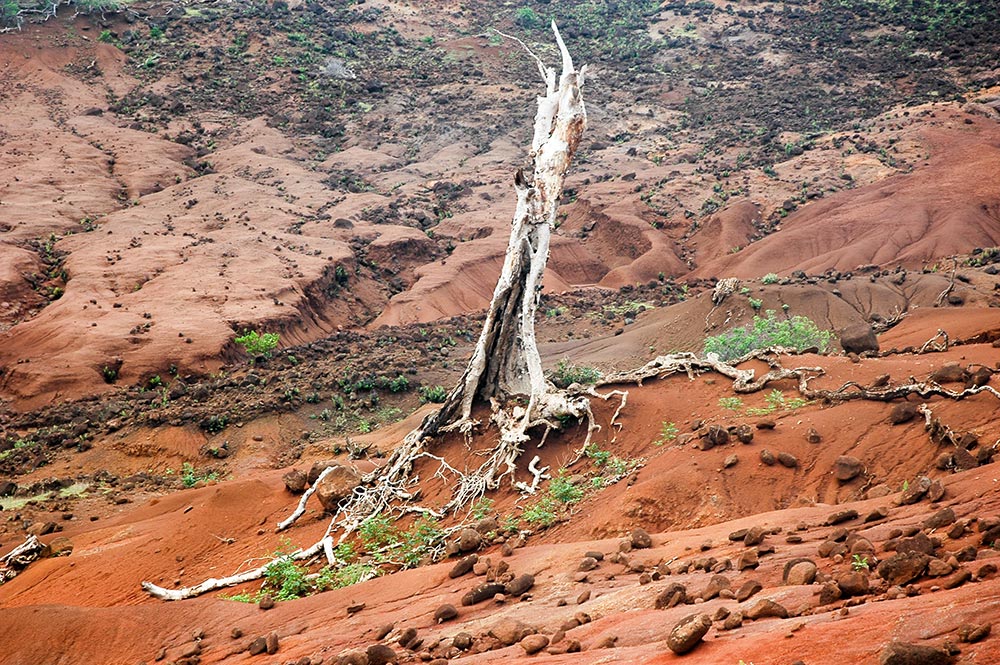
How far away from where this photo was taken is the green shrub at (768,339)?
15.3 meters

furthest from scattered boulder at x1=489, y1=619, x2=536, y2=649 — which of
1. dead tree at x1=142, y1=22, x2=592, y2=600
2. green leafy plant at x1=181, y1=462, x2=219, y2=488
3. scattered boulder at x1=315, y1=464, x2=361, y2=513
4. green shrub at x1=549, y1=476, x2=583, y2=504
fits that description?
green leafy plant at x1=181, y1=462, x2=219, y2=488

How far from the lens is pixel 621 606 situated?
5.36 metres

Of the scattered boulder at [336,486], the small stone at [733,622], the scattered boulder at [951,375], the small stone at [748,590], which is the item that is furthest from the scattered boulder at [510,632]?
the scattered boulder at [951,375]

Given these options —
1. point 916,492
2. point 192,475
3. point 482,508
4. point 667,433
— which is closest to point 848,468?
point 916,492

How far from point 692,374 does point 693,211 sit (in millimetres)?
23442

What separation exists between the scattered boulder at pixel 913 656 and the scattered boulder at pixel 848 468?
15.2 feet

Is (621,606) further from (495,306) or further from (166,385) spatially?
(166,385)

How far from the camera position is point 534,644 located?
483 cm

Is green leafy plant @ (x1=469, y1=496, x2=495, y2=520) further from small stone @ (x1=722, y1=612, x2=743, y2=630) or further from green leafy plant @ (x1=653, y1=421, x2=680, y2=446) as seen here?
small stone @ (x1=722, y1=612, x2=743, y2=630)

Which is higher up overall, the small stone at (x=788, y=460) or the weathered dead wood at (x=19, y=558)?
the small stone at (x=788, y=460)

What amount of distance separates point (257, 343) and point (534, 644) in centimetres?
1706

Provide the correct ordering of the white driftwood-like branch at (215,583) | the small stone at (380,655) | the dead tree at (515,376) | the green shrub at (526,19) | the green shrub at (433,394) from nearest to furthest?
the small stone at (380,655)
the white driftwood-like branch at (215,583)
the dead tree at (515,376)
the green shrub at (433,394)
the green shrub at (526,19)

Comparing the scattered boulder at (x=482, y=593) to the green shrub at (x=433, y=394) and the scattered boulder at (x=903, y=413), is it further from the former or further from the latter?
the green shrub at (x=433, y=394)

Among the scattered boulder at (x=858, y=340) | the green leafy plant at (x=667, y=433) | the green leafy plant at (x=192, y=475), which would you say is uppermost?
the green leafy plant at (x=667, y=433)
